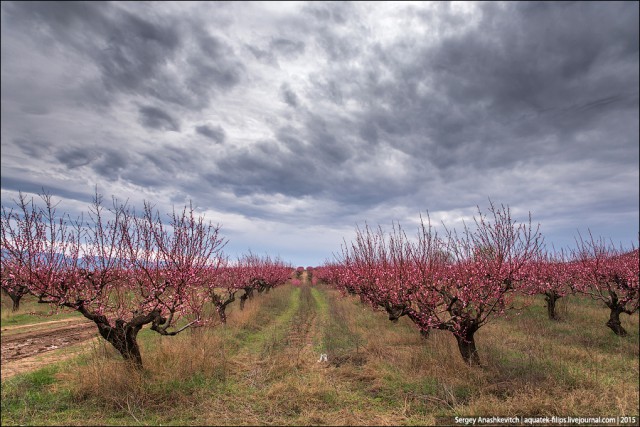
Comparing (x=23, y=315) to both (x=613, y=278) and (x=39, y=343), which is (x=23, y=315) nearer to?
(x=39, y=343)

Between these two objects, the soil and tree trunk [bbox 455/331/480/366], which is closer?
tree trunk [bbox 455/331/480/366]

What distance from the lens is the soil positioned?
11.7 meters

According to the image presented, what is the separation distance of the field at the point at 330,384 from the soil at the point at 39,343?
12.2 inches

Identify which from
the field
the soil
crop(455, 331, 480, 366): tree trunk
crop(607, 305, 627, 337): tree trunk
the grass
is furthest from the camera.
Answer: the grass

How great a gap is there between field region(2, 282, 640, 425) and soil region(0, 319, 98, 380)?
31 cm

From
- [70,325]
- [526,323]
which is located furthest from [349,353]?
[70,325]

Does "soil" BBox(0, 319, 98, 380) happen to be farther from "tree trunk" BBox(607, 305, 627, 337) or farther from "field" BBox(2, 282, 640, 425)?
"tree trunk" BBox(607, 305, 627, 337)

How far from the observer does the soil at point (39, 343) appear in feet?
38.2

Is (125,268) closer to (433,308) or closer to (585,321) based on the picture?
(433,308)

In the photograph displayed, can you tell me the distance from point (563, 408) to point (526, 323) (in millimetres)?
11005

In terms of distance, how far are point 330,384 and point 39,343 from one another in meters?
14.1

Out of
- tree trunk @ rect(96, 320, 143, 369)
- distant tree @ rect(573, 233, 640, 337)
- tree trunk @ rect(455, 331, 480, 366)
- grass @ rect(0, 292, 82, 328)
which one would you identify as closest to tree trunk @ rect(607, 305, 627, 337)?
distant tree @ rect(573, 233, 640, 337)

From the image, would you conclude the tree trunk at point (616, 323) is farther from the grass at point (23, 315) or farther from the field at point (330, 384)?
the grass at point (23, 315)

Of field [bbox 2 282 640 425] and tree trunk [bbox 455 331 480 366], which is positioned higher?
tree trunk [bbox 455 331 480 366]
